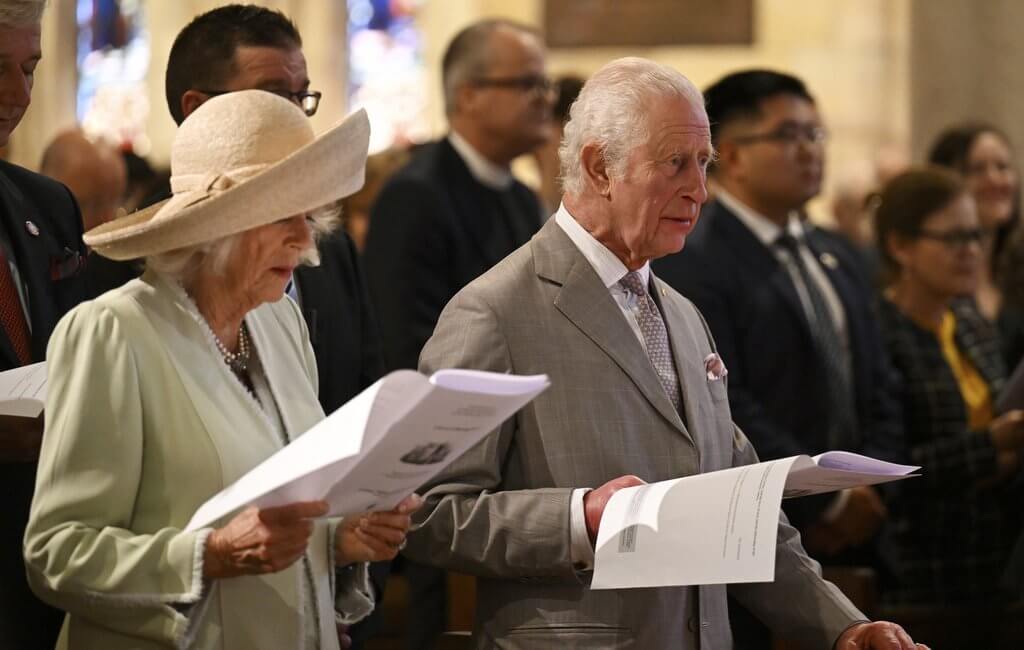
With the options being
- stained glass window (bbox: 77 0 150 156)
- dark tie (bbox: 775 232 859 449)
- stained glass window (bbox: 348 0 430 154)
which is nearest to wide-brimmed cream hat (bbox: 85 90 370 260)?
dark tie (bbox: 775 232 859 449)

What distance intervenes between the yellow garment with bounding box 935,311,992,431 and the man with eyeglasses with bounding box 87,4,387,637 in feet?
8.06

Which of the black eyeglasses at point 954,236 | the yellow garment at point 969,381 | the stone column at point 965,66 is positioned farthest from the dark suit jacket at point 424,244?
the stone column at point 965,66

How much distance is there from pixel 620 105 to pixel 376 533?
38.9 inches

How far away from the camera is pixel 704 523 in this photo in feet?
8.55

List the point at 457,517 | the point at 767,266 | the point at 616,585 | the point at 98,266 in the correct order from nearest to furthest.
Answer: the point at 616,585 < the point at 457,517 < the point at 98,266 < the point at 767,266

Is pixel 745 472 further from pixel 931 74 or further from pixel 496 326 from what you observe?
pixel 931 74

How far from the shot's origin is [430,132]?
11.3m

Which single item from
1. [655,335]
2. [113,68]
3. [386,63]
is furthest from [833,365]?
[113,68]

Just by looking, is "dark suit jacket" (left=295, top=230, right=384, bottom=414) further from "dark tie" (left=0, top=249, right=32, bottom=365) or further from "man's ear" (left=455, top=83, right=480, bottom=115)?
"man's ear" (left=455, top=83, right=480, bottom=115)

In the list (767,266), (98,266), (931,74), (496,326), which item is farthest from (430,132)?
(496,326)

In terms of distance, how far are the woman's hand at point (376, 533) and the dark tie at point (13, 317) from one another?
31.3 inches

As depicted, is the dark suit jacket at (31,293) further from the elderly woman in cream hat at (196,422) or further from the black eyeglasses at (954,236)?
the black eyeglasses at (954,236)

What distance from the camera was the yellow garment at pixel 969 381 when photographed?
5.38 metres

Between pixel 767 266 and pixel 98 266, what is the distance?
210 centimetres
